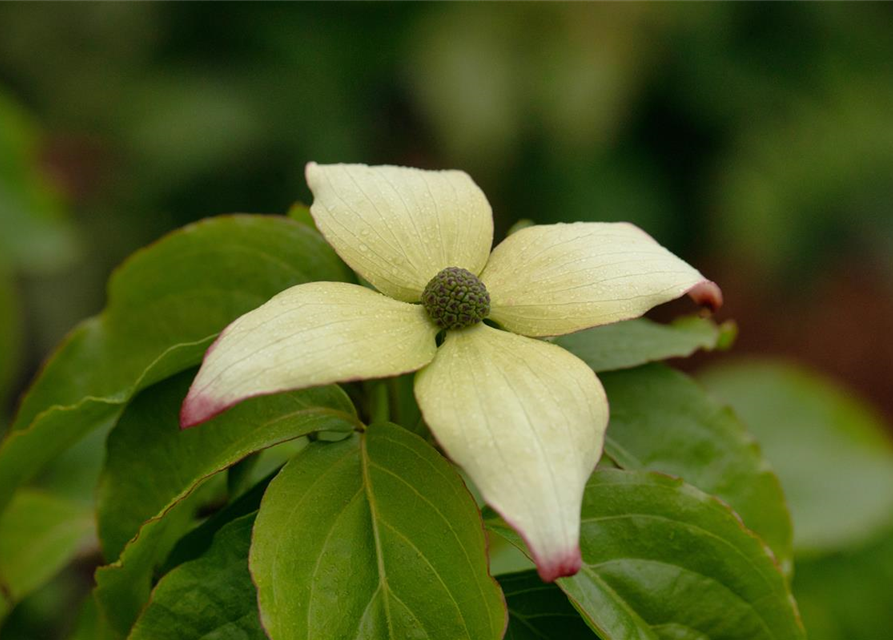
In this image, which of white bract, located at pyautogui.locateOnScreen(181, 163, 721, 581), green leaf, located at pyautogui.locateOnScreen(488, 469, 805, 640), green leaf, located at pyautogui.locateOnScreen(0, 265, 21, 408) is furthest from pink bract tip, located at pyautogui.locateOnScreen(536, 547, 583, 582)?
green leaf, located at pyautogui.locateOnScreen(0, 265, 21, 408)

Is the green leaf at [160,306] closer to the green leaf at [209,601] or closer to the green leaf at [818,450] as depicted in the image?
the green leaf at [209,601]

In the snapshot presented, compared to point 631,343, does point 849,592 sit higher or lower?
lower

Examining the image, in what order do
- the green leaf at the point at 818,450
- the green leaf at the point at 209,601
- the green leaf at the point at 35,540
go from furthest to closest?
the green leaf at the point at 818,450 → the green leaf at the point at 35,540 → the green leaf at the point at 209,601

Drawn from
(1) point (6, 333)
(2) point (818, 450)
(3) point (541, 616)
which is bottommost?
(2) point (818, 450)

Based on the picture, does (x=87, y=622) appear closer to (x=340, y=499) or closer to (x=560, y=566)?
(x=340, y=499)

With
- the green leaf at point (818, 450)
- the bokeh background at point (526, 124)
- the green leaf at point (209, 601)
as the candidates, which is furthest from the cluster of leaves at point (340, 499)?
the bokeh background at point (526, 124)

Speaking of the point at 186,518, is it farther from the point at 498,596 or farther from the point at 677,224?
the point at 677,224

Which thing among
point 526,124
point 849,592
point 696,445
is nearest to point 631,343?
point 696,445
